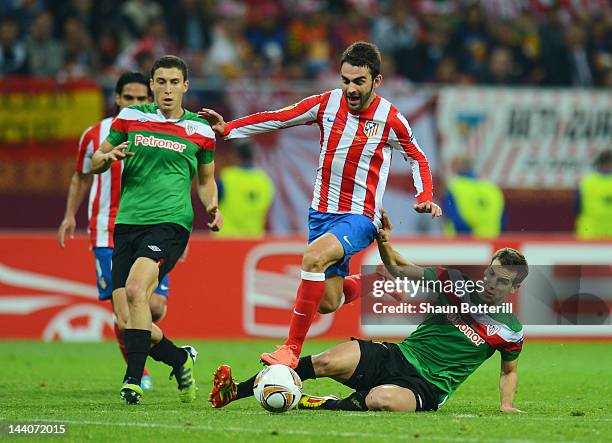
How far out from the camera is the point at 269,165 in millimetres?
14930

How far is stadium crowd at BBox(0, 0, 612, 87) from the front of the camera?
15.4 m

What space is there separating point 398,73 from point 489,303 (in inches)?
396

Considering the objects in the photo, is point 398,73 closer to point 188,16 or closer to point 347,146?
point 188,16

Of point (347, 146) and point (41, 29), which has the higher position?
point (41, 29)

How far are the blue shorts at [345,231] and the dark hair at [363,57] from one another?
37.4 inches

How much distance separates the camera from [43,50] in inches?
591

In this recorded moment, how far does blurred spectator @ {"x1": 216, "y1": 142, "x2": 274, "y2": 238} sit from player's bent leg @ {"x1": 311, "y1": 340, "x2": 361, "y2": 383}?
7.23 meters

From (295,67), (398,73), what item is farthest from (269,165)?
(398,73)

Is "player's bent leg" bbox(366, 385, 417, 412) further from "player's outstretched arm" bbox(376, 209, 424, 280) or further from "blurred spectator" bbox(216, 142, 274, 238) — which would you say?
"blurred spectator" bbox(216, 142, 274, 238)

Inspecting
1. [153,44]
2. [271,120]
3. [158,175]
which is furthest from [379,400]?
[153,44]

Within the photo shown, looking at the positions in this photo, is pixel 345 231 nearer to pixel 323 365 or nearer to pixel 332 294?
pixel 332 294

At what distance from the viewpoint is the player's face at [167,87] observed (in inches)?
309

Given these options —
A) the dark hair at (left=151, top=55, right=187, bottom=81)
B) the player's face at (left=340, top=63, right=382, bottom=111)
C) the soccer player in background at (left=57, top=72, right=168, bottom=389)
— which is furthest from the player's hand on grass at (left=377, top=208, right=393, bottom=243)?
the soccer player in background at (left=57, top=72, right=168, bottom=389)

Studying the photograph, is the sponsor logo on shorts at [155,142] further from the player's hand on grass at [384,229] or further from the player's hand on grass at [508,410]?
the player's hand on grass at [508,410]
